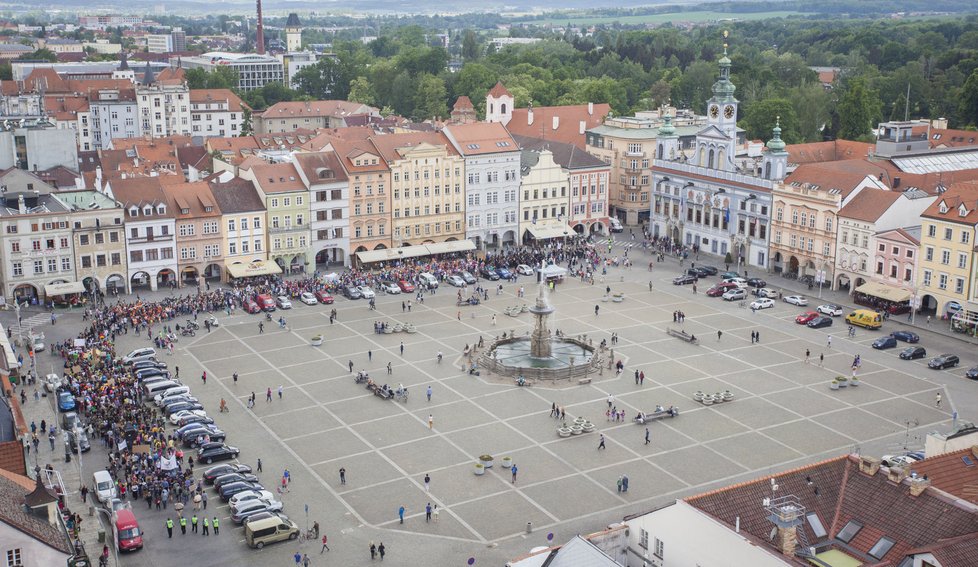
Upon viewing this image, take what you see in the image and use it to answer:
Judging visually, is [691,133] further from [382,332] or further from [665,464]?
[665,464]

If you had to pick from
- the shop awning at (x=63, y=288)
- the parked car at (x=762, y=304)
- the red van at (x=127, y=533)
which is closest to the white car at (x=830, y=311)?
the parked car at (x=762, y=304)

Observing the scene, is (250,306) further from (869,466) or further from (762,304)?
(869,466)

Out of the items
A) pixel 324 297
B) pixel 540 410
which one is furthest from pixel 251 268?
pixel 540 410

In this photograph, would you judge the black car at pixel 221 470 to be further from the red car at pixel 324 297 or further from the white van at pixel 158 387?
the red car at pixel 324 297

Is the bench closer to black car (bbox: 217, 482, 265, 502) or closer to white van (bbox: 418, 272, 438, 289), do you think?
white van (bbox: 418, 272, 438, 289)

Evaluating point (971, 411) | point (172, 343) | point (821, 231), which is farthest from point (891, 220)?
point (172, 343)

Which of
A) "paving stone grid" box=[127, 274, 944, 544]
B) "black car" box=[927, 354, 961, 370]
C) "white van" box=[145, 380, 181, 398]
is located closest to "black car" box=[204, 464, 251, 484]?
"paving stone grid" box=[127, 274, 944, 544]
